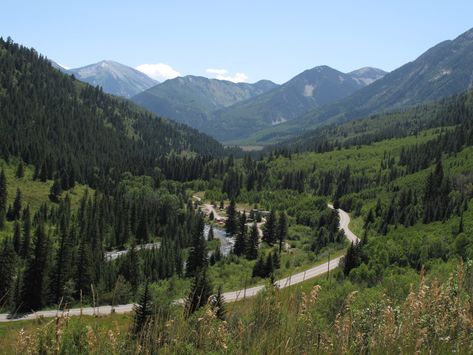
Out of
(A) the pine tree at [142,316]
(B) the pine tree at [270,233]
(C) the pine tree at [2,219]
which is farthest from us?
(B) the pine tree at [270,233]

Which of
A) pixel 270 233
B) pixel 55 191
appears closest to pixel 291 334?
pixel 270 233

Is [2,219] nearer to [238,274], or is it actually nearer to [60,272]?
[60,272]

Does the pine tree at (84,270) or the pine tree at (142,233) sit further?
the pine tree at (142,233)

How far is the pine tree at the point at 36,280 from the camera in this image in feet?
305

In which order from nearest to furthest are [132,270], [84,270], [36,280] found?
1. [36,280]
2. [84,270]
3. [132,270]

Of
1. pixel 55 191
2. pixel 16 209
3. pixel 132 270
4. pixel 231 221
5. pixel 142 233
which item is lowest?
pixel 231 221

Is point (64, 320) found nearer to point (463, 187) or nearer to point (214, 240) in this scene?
point (214, 240)

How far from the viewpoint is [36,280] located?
94562 millimetres

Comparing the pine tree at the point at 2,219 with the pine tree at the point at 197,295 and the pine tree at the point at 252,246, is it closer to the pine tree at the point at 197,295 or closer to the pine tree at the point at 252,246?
the pine tree at the point at 252,246

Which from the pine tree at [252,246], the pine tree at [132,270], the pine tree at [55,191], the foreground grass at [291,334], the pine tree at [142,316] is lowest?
the pine tree at [252,246]

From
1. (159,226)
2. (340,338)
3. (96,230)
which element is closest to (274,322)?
(340,338)

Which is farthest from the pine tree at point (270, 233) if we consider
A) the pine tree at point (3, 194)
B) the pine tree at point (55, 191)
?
the pine tree at point (3, 194)

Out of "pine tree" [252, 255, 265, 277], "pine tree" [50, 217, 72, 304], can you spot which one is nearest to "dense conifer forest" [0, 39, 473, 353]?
"pine tree" [50, 217, 72, 304]

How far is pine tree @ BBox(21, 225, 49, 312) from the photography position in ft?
305
